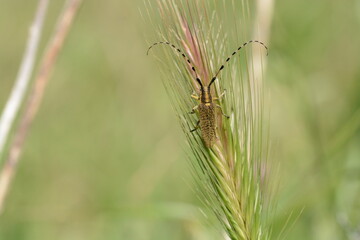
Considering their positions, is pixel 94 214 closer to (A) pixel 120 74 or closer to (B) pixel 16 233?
(B) pixel 16 233

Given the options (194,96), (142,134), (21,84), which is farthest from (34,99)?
(142,134)

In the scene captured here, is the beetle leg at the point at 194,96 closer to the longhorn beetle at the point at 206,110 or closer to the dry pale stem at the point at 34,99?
the longhorn beetle at the point at 206,110

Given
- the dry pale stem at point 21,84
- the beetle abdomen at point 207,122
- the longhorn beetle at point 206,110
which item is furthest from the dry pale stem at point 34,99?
the beetle abdomen at point 207,122

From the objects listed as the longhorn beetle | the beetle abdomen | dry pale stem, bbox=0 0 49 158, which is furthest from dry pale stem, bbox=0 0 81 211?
the beetle abdomen

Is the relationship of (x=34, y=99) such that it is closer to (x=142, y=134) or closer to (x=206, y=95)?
(x=206, y=95)

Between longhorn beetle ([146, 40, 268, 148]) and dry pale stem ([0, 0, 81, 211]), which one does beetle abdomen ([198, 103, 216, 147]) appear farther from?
dry pale stem ([0, 0, 81, 211])

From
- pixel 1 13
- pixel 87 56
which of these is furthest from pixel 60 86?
pixel 1 13
